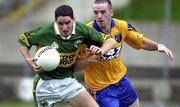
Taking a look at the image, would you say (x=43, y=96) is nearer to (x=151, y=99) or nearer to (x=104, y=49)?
(x=104, y=49)

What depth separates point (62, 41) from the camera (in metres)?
11.8

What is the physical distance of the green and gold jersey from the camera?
38.5 ft

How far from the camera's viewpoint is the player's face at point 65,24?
11422mm

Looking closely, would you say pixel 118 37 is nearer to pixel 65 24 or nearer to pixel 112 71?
pixel 112 71

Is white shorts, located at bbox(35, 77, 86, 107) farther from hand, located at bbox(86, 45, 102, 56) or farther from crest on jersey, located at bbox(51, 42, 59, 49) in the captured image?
hand, located at bbox(86, 45, 102, 56)

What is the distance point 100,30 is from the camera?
12.5 m

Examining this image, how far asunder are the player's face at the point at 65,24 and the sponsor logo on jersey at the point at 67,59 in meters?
0.32

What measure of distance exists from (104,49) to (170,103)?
9199 mm

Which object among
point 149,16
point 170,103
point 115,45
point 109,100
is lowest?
point 170,103

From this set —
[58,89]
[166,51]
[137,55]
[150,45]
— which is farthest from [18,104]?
[58,89]

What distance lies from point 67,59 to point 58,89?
431 millimetres

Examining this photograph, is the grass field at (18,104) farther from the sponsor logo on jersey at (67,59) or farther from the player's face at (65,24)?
the player's face at (65,24)

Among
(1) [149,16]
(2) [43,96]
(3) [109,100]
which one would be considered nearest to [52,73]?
(2) [43,96]

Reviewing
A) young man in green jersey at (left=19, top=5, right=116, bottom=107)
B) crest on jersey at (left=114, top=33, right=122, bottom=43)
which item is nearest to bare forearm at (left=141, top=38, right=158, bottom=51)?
crest on jersey at (left=114, top=33, right=122, bottom=43)
